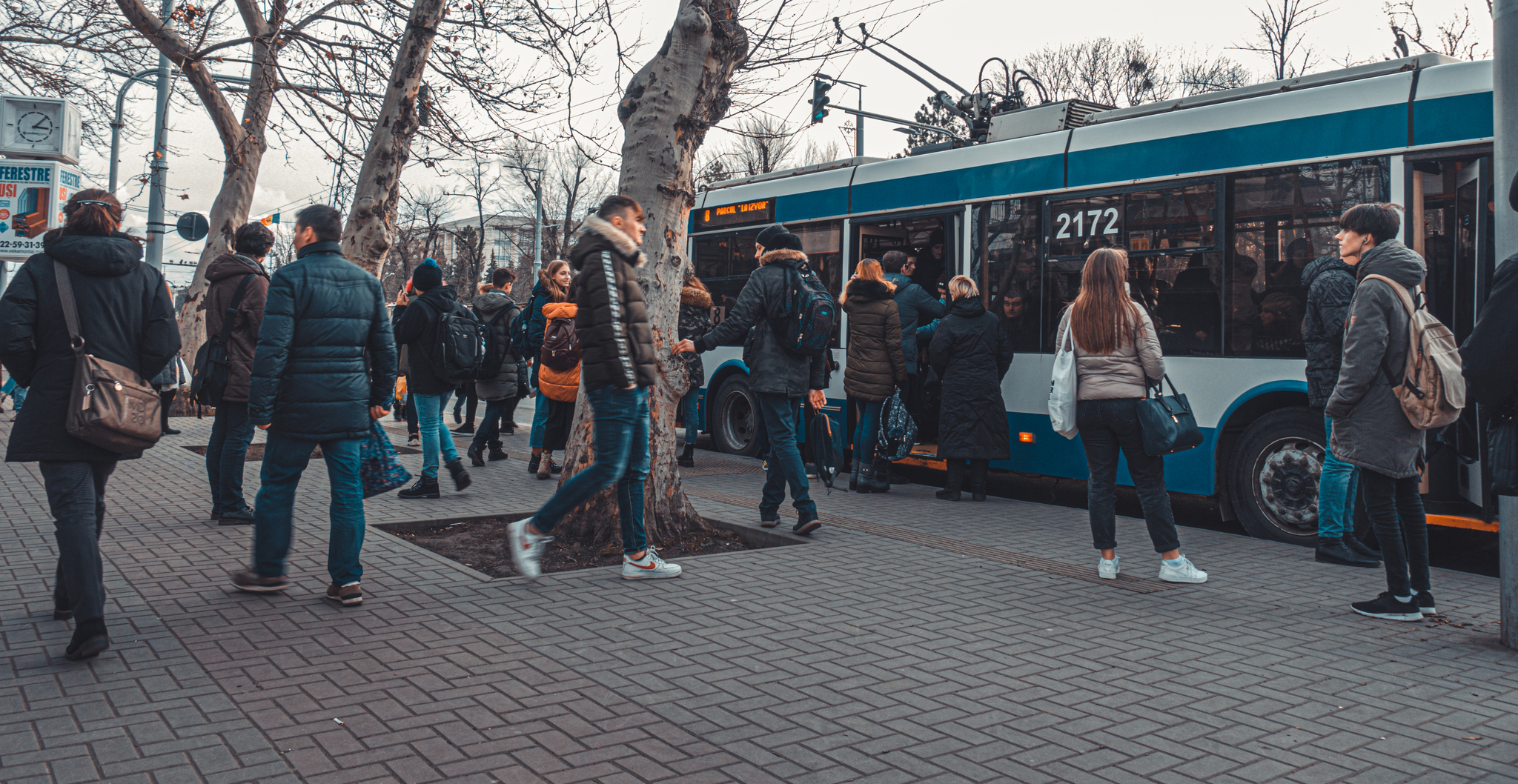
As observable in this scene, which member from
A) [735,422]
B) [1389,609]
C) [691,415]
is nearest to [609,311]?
[1389,609]

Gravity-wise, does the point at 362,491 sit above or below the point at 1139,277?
below

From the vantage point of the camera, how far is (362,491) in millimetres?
5383

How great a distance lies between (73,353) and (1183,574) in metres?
5.28

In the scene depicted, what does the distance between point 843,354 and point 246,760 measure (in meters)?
8.00

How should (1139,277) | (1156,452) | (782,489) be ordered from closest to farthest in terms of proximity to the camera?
(1156,452)
(782,489)
(1139,277)

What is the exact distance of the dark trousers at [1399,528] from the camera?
523 centimetres

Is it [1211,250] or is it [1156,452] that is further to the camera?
[1211,250]

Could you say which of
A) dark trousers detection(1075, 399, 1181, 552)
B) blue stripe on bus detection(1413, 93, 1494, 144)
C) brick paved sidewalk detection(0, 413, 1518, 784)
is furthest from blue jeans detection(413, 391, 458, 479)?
blue stripe on bus detection(1413, 93, 1494, 144)

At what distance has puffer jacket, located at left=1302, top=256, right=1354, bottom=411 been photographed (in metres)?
6.39

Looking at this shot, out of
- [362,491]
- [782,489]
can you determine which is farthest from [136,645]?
[782,489]

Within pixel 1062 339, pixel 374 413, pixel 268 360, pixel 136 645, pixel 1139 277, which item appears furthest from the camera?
pixel 1139 277

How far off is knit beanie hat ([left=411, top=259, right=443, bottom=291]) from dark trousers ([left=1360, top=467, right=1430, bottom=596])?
6.68 m

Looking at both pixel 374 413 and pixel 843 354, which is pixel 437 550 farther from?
pixel 843 354

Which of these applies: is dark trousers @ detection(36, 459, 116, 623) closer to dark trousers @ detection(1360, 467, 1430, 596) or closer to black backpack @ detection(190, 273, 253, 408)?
black backpack @ detection(190, 273, 253, 408)
